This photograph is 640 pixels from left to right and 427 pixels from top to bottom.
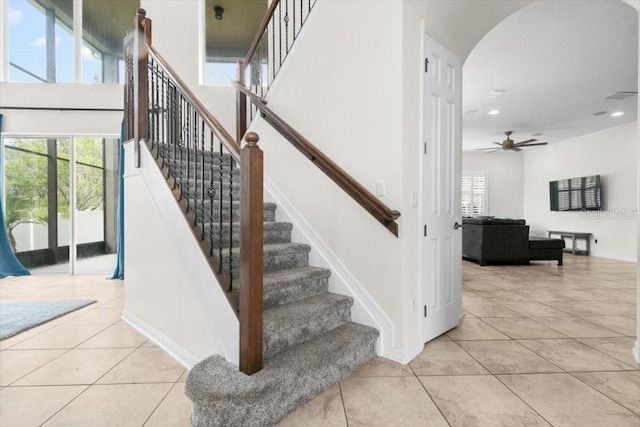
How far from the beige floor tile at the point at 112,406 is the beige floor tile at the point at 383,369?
47.9 inches

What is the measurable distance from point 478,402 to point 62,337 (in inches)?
128

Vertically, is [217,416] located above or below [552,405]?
above

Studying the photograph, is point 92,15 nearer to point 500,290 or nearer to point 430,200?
point 430,200

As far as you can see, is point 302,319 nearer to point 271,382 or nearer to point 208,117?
point 271,382

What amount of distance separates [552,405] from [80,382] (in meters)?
2.80

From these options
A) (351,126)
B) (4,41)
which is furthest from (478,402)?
(4,41)

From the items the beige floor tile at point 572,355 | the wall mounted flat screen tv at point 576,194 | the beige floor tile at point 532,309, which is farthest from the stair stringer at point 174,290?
the wall mounted flat screen tv at point 576,194

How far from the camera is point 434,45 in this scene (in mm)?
2561

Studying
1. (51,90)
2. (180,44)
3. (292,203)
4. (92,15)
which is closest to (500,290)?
(292,203)

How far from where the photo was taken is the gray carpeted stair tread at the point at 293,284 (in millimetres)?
2242

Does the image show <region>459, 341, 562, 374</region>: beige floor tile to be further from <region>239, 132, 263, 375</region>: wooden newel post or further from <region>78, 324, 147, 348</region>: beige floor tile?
<region>78, 324, 147, 348</region>: beige floor tile

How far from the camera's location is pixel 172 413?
1707mm

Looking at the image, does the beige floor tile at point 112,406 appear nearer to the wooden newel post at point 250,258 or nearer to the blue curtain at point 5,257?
the wooden newel post at point 250,258

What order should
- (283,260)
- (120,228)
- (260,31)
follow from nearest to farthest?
(283,260)
(260,31)
(120,228)
